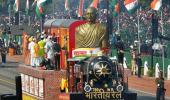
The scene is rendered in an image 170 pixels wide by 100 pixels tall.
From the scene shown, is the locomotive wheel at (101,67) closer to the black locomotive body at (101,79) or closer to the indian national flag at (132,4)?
the black locomotive body at (101,79)

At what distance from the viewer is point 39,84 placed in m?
21.0

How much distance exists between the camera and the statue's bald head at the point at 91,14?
20562 millimetres

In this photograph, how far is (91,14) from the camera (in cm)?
2073

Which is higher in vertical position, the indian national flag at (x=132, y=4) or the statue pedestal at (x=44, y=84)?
the indian national flag at (x=132, y=4)

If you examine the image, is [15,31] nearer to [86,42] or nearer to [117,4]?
[117,4]

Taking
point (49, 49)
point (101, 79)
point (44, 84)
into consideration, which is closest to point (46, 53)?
point (49, 49)

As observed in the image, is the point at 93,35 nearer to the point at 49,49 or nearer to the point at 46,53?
the point at 49,49

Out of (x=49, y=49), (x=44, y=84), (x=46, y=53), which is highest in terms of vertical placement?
(x=49, y=49)

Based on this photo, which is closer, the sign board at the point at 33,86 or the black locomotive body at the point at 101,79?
the black locomotive body at the point at 101,79

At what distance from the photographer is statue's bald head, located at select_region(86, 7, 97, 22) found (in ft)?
67.5

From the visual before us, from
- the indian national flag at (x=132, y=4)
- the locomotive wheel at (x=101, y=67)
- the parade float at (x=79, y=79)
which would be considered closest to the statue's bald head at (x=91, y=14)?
the parade float at (x=79, y=79)

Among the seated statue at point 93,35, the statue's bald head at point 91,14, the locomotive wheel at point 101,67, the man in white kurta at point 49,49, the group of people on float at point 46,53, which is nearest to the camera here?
the locomotive wheel at point 101,67

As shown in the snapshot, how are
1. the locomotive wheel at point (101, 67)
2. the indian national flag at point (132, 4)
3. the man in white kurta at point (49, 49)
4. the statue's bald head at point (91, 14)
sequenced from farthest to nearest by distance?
the indian national flag at point (132, 4)
the man in white kurta at point (49, 49)
the statue's bald head at point (91, 14)
the locomotive wheel at point (101, 67)

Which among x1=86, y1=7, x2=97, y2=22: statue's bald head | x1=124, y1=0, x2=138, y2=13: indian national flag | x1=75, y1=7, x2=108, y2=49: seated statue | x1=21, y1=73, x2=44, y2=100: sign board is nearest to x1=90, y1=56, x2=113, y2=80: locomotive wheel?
x1=75, y1=7, x2=108, y2=49: seated statue
